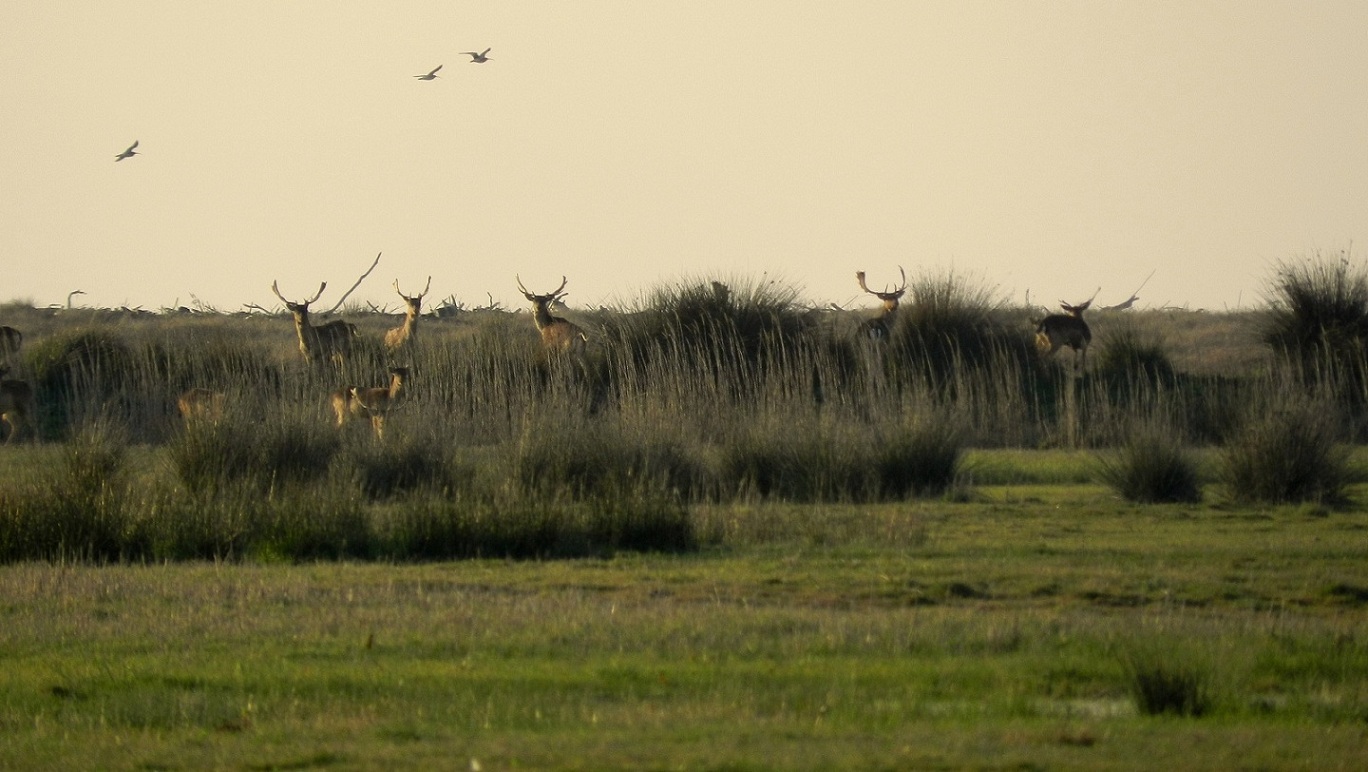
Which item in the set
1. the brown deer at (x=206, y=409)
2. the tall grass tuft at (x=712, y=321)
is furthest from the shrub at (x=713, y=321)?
the brown deer at (x=206, y=409)

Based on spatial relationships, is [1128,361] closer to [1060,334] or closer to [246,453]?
[1060,334]

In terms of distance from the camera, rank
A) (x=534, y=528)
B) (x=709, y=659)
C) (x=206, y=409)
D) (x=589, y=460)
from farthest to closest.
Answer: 1. (x=206, y=409)
2. (x=589, y=460)
3. (x=534, y=528)
4. (x=709, y=659)

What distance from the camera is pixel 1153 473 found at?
56.9 feet

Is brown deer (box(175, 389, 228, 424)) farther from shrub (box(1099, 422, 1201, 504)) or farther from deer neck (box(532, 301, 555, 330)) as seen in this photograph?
shrub (box(1099, 422, 1201, 504))

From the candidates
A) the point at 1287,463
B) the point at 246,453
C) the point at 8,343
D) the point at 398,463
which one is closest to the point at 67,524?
the point at 246,453

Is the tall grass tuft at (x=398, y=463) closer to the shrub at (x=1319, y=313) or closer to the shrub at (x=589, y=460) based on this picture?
the shrub at (x=589, y=460)

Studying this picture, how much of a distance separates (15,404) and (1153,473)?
17973 millimetres

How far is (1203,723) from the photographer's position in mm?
6855

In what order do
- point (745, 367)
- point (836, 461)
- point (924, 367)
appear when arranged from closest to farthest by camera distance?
point (836, 461), point (745, 367), point (924, 367)

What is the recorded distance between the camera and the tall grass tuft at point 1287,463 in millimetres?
17234

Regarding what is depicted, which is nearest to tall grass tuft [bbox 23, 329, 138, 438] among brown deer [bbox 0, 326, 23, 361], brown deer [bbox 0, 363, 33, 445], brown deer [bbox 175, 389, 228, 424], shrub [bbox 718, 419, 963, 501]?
brown deer [bbox 0, 326, 23, 361]

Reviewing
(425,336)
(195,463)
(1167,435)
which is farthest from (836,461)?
(425,336)

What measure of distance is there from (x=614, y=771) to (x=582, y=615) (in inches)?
154

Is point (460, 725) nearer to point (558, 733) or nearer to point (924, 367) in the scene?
point (558, 733)
